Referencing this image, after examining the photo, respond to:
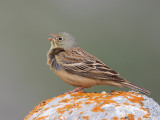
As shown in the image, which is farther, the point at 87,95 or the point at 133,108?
the point at 87,95

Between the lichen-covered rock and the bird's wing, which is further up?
the bird's wing

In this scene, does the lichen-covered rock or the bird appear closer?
the lichen-covered rock

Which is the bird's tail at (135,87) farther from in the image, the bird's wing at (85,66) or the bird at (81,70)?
the bird's wing at (85,66)

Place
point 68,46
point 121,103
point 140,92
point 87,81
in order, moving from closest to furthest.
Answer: point 121,103
point 140,92
point 87,81
point 68,46

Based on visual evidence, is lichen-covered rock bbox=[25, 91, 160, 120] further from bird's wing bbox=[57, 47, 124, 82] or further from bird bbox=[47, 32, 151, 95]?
bird's wing bbox=[57, 47, 124, 82]

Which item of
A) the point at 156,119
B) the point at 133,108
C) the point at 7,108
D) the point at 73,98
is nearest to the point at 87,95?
the point at 73,98

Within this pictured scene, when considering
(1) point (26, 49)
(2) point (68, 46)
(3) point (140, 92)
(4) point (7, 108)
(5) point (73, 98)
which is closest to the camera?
(5) point (73, 98)

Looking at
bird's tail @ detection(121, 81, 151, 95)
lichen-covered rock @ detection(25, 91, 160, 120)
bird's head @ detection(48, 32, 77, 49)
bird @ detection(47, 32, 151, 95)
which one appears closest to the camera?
lichen-covered rock @ detection(25, 91, 160, 120)

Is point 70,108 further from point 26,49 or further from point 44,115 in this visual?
point 26,49

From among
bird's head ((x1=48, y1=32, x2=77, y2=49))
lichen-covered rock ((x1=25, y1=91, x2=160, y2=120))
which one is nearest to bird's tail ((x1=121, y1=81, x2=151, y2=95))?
lichen-covered rock ((x1=25, y1=91, x2=160, y2=120))
